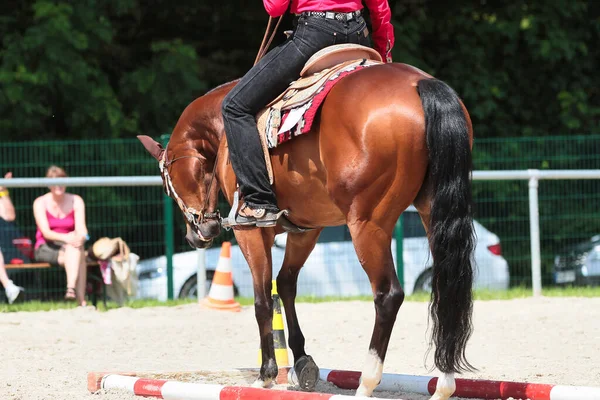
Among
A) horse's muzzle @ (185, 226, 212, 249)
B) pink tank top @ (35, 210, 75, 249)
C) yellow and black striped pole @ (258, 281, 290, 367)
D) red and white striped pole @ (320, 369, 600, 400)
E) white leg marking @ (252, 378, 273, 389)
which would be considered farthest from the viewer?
pink tank top @ (35, 210, 75, 249)

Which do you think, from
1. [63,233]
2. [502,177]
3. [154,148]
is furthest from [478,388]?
[63,233]

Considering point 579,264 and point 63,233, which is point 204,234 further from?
Result: point 579,264

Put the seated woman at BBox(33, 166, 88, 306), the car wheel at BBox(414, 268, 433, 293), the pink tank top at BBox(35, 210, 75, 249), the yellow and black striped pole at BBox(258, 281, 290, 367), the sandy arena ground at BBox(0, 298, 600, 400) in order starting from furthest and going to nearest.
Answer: the car wheel at BBox(414, 268, 433, 293), the pink tank top at BBox(35, 210, 75, 249), the seated woman at BBox(33, 166, 88, 306), the sandy arena ground at BBox(0, 298, 600, 400), the yellow and black striped pole at BBox(258, 281, 290, 367)

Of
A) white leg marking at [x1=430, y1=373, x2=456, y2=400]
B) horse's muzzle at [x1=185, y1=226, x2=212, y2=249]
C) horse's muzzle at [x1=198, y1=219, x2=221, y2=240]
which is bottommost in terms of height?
white leg marking at [x1=430, y1=373, x2=456, y2=400]

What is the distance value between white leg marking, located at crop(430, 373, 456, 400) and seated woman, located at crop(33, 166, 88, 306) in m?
6.47

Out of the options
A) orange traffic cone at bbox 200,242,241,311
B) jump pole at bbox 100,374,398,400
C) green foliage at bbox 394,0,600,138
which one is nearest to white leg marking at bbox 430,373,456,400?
jump pole at bbox 100,374,398,400

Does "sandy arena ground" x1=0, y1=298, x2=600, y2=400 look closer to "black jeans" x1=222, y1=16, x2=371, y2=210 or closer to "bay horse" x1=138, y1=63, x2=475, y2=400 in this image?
"bay horse" x1=138, y1=63, x2=475, y2=400

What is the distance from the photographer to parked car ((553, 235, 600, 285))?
14.0 meters

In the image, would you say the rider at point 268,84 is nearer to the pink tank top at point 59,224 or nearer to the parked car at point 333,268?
the pink tank top at point 59,224

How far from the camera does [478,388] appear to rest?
5.43 metres

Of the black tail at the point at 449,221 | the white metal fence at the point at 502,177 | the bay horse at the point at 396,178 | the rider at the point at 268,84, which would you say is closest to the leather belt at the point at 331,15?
the rider at the point at 268,84

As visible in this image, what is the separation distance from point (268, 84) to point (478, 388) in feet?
6.87

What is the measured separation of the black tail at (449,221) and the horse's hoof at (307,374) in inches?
48.9

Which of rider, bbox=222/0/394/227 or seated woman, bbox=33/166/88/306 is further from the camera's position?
seated woman, bbox=33/166/88/306
